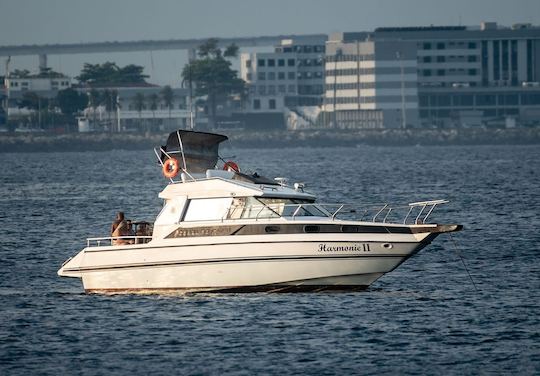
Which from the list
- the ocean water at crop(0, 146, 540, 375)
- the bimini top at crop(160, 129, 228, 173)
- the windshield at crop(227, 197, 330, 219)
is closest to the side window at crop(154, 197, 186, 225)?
the windshield at crop(227, 197, 330, 219)

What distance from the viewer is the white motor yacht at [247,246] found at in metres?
39.8

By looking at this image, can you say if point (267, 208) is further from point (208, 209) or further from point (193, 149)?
point (193, 149)

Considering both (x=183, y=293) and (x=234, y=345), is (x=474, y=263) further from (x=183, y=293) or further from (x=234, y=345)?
(x=234, y=345)

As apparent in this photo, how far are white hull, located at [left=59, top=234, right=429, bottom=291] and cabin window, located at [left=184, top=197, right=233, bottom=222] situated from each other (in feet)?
2.96

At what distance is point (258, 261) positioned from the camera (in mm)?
40000

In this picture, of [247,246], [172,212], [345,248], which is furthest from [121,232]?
[345,248]

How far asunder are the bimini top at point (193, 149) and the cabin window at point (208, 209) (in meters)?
2.08

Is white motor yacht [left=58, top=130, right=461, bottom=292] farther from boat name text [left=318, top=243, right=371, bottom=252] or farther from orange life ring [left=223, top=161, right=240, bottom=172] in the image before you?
orange life ring [left=223, top=161, right=240, bottom=172]

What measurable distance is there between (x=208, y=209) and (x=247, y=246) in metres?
1.98

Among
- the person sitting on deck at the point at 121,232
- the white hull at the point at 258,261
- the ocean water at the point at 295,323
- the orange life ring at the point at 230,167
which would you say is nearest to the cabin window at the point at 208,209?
the white hull at the point at 258,261

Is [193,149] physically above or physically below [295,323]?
above

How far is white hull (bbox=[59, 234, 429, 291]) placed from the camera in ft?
130

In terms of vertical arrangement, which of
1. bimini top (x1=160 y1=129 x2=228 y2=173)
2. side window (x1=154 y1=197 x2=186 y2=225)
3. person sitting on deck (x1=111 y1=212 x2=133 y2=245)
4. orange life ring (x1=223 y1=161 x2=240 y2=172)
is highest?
bimini top (x1=160 y1=129 x2=228 y2=173)

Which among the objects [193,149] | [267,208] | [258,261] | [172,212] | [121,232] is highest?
[193,149]
